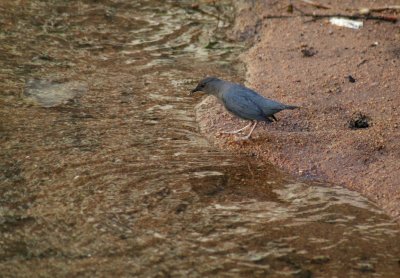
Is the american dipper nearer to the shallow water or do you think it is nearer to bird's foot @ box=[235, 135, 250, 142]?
bird's foot @ box=[235, 135, 250, 142]

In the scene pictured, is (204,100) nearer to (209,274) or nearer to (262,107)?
(262,107)

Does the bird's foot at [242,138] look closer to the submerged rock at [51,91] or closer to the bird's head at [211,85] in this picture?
the bird's head at [211,85]

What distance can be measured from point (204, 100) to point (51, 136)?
201cm

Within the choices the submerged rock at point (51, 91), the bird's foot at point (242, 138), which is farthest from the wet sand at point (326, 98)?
the submerged rock at point (51, 91)

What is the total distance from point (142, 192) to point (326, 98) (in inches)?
108

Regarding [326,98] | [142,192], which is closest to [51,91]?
[142,192]

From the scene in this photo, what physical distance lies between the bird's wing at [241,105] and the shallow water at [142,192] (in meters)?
0.42

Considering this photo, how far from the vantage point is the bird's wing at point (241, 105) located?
23.2 ft

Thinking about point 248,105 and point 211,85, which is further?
point 211,85

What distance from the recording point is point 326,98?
8.01 meters

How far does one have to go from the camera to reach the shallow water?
17.2ft

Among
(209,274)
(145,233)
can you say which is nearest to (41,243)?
(145,233)

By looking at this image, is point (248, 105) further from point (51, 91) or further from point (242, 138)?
point (51, 91)

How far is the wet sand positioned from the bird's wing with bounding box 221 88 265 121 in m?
0.33
